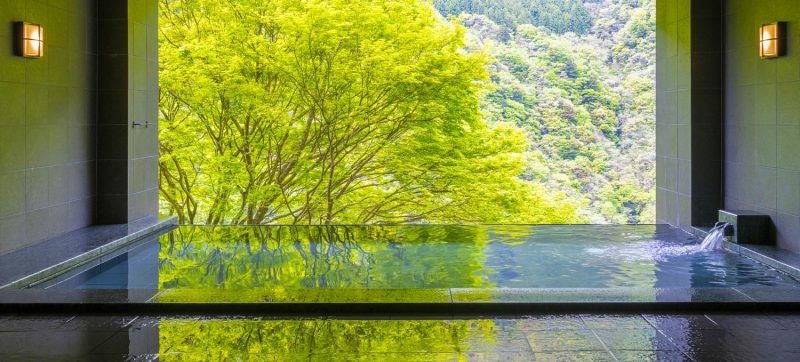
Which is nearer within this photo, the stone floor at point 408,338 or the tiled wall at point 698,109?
the stone floor at point 408,338

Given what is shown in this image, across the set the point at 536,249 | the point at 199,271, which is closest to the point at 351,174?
the point at 536,249

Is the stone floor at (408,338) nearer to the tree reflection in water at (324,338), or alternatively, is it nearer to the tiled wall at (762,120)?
the tree reflection in water at (324,338)

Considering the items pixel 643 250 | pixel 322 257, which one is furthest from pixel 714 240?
pixel 322 257

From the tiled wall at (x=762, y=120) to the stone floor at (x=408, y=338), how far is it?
8.31 feet

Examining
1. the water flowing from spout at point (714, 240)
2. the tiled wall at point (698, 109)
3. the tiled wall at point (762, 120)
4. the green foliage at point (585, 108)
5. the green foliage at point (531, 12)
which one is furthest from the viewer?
the green foliage at point (531, 12)

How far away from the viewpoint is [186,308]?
4.30 meters

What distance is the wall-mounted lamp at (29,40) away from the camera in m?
6.33

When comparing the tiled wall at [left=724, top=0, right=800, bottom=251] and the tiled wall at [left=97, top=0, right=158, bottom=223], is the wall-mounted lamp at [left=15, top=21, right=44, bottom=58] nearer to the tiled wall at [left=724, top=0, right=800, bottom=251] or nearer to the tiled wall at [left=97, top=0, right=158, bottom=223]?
the tiled wall at [left=97, top=0, right=158, bottom=223]

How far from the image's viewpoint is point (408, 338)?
3795 millimetres

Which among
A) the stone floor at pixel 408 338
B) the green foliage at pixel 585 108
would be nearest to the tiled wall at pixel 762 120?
the stone floor at pixel 408 338

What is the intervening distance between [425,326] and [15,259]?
11.2 ft

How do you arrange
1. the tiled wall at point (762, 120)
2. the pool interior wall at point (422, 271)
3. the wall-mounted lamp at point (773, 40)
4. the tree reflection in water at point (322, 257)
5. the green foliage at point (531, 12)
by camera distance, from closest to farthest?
the pool interior wall at point (422, 271) → the tree reflection in water at point (322, 257) → the tiled wall at point (762, 120) → the wall-mounted lamp at point (773, 40) → the green foliage at point (531, 12)

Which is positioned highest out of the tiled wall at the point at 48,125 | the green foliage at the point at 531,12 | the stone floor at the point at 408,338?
the green foliage at the point at 531,12

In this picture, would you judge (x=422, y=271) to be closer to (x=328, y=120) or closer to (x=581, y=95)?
(x=328, y=120)
